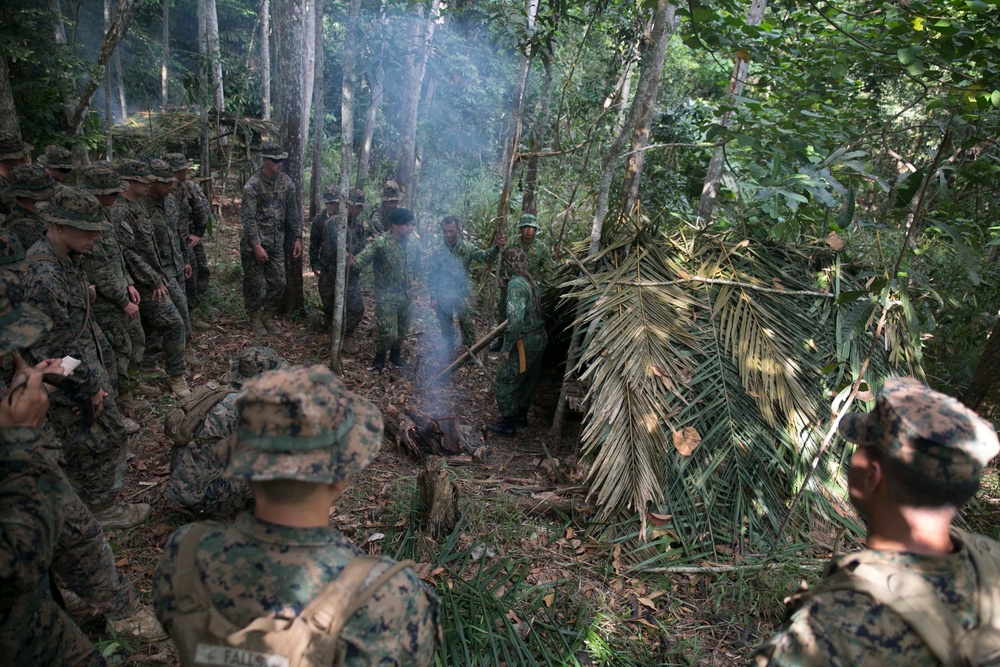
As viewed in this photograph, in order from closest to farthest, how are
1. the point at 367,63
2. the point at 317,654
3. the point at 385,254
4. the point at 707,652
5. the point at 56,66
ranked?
the point at 317,654 < the point at 707,652 < the point at 385,254 < the point at 56,66 < the point at 367,63

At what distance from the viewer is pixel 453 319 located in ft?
28.3

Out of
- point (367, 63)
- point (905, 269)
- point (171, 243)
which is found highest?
point (367, 63)

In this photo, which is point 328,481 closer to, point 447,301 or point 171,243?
point 171,243

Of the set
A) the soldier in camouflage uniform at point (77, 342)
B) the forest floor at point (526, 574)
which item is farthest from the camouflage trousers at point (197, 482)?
the soldier in camouflage uniform at point (77, 342)

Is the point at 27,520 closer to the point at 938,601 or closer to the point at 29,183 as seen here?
the point at 938,601

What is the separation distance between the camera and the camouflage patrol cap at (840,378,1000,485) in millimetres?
1702

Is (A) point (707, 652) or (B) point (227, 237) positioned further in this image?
(B) point (227, 237)

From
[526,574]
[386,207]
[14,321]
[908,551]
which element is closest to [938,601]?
[908,551]

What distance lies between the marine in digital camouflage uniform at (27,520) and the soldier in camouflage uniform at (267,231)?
204 inches

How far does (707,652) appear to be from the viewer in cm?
367

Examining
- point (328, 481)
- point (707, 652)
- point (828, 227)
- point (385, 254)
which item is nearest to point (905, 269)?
point (828, 227)

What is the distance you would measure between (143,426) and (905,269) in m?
7.06

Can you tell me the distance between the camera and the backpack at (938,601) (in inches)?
62.9

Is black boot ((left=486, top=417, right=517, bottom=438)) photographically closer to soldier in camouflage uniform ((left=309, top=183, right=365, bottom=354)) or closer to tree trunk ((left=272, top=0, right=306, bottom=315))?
soldier in camouflage uniform ((left=309, top=183, right=365, bottom=354))
